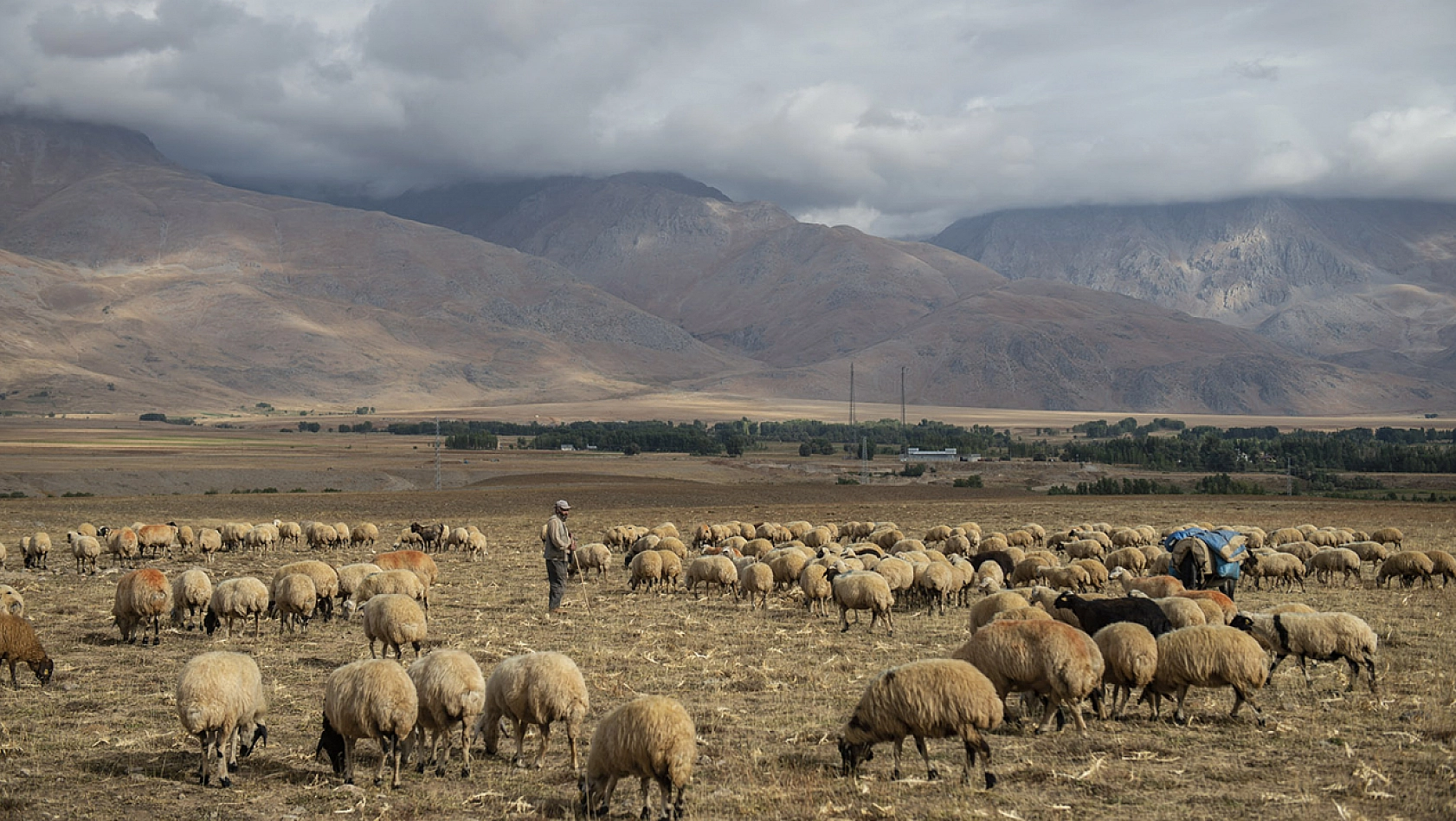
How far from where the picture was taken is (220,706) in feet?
37.7

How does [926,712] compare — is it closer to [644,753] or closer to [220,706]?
[644,753]

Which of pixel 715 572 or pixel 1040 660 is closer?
pixel 1040 660

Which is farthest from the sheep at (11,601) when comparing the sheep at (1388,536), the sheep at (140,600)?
the sheep at (1388,536)

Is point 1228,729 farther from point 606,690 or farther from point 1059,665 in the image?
point 606,690

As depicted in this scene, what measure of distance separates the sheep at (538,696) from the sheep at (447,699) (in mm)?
239

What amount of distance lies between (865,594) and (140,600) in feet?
41.5

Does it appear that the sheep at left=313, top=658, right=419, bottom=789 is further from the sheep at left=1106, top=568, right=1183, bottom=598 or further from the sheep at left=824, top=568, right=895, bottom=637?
the sheep at left=1106, top=568, right=1183, bottom=598

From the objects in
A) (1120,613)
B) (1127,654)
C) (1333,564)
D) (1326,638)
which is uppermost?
(1120,613)

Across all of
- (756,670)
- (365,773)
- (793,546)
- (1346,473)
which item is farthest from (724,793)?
(1346,473)

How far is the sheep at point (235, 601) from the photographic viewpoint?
19.0m

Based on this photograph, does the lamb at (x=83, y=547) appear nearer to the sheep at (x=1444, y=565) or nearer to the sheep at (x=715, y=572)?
the sheep at (x=715, y=572)

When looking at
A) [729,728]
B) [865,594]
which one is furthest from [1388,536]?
[729,728]

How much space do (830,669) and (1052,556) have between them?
11.6 m

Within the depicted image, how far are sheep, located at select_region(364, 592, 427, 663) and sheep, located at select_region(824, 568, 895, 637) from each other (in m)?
7.75
